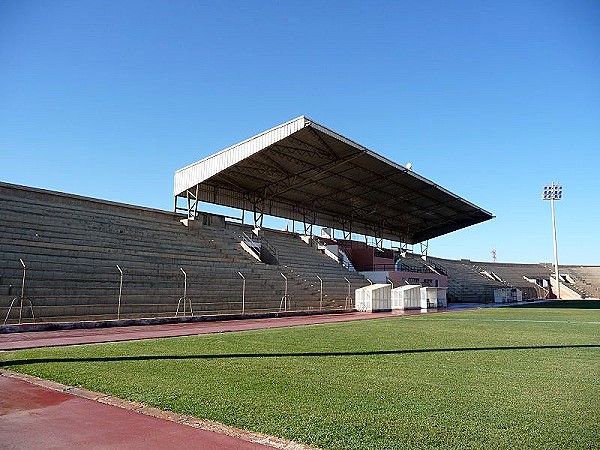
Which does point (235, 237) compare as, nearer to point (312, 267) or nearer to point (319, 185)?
point (312, 267)

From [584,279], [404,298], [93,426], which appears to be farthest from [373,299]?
[584,279]

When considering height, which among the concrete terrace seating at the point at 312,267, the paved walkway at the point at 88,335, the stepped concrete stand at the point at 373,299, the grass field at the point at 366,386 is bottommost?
the paved walkway at the point at 88,335

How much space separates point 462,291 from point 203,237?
38360mm

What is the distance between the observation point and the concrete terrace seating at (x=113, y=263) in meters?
17.6

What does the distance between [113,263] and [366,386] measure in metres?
17.4

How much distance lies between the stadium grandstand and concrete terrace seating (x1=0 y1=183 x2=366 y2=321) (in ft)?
0.21

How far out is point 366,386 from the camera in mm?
6656

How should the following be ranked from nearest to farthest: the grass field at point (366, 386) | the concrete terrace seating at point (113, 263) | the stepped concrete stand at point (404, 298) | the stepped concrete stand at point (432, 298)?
the grass field at point (366, 386) < the concrete terrace seating at point (113, 263) < the stepped concrete stand at point (404, 298) < the stepped concrete stand at point (432, 298)

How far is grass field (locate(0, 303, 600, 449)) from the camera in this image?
458 cm

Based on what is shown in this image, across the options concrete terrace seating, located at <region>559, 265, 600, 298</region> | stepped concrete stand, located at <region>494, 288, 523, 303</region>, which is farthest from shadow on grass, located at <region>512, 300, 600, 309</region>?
concrete terrace seating, located at <region>559, 265, 600, 298</region>

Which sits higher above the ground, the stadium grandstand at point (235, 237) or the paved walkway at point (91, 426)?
the stadium grandstand at point (235, 237)

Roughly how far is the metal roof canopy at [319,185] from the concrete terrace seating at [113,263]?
4881 mm

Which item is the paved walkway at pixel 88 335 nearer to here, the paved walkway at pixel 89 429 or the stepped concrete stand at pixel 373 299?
the paved walkway at pixel 89 429

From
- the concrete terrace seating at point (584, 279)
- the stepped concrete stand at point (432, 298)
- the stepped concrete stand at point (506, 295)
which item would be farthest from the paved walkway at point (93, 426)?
the concrete terrace seating at point (584, 279)
